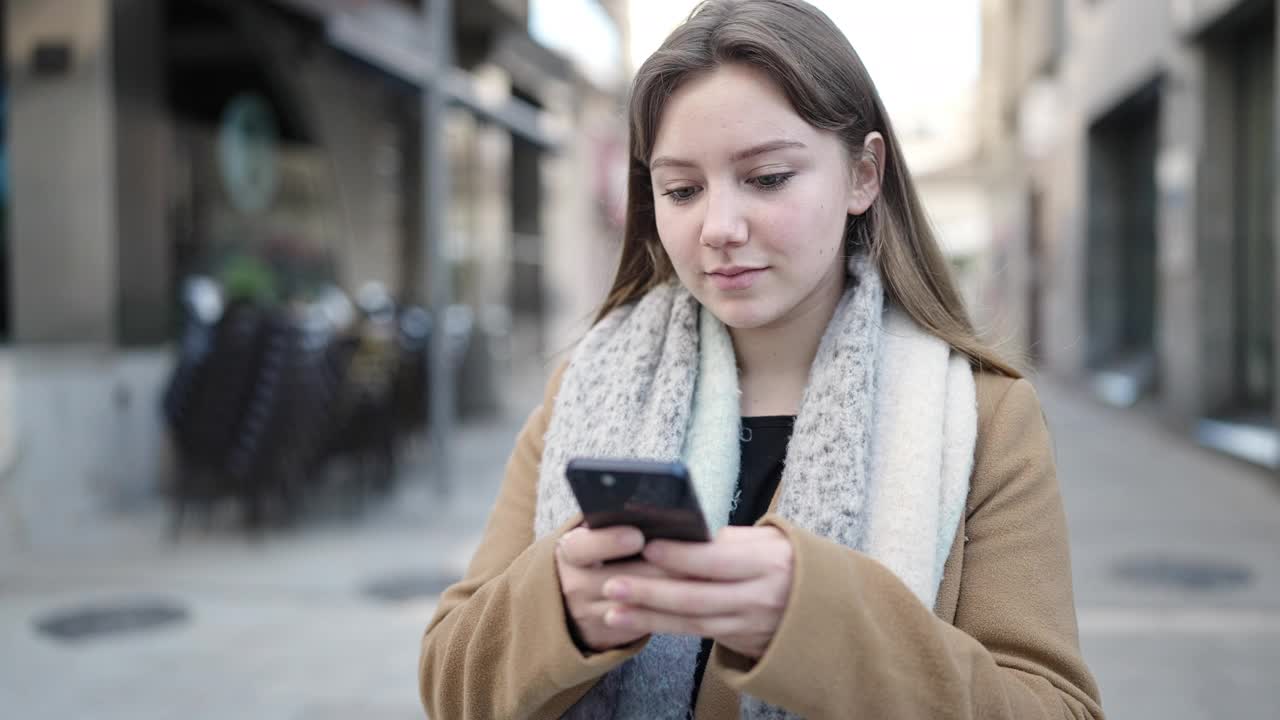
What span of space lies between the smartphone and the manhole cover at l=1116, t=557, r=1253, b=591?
5.16 metres

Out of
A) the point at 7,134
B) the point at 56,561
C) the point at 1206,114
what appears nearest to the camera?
the point at 56,561

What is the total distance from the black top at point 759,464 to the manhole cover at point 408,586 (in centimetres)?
415

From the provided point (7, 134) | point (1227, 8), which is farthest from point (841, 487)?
point (1227, 8)

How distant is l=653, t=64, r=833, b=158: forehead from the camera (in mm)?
1542

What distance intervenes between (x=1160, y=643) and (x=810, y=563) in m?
4.08

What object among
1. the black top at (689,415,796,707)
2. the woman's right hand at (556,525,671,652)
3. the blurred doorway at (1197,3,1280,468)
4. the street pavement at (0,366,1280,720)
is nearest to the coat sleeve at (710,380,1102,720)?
the woman's right hand at (556,525,671,652)

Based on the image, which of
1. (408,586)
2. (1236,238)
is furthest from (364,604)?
(1236,238)

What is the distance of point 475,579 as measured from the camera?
172 cm

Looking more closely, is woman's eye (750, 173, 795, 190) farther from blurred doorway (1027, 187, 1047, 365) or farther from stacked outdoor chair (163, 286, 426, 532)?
blurred doorway (1027, 187, 1047, 365)

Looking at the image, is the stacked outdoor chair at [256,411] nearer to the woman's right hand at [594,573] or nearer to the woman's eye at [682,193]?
the woman's eye at [682,193]

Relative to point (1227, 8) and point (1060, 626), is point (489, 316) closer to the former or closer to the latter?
point (1227, 8)

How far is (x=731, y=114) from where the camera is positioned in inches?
60.8

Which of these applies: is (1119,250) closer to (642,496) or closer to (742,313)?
(742,313)

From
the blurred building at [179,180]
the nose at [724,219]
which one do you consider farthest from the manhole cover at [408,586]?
the nose at [724,219]
